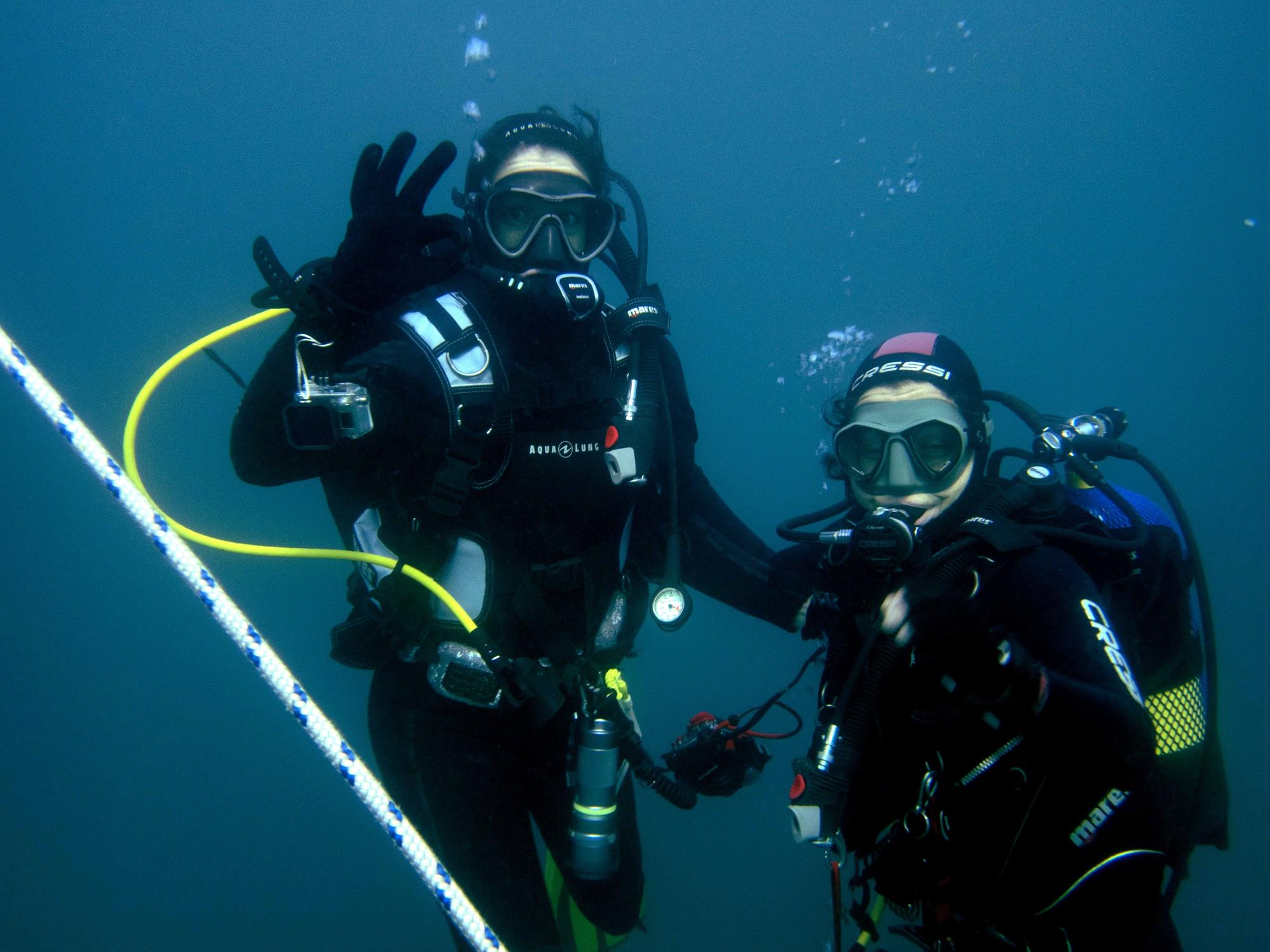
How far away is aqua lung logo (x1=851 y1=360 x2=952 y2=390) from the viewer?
2.59 meters

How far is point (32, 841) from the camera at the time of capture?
36.9ft

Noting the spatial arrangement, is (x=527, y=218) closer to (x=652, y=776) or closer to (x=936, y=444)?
(x=936, y=444)

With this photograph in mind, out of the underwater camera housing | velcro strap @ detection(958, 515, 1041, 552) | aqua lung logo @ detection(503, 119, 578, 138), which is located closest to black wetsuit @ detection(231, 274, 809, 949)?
the underwater camera housing

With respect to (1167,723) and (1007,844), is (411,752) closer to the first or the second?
(1007,844)

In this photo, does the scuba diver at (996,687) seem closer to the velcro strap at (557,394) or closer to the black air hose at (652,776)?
the black air hose at (652,776)

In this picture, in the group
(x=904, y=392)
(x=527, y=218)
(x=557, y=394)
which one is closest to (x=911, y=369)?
(x=904, y=392)

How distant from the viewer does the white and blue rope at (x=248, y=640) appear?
4.48ft

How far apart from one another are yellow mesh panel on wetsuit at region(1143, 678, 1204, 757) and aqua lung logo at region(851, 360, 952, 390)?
53.4 inches

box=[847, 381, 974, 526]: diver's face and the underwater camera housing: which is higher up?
the underwater camera housing

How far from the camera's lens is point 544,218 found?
8.29ft

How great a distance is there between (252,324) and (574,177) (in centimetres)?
142

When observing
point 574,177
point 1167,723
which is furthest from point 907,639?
point 574,177

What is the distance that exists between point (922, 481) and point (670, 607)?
109 centimetres

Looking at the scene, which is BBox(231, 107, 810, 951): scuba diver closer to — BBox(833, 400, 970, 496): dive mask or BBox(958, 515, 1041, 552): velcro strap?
BBox(833, 400, 970, 496): dive mask
